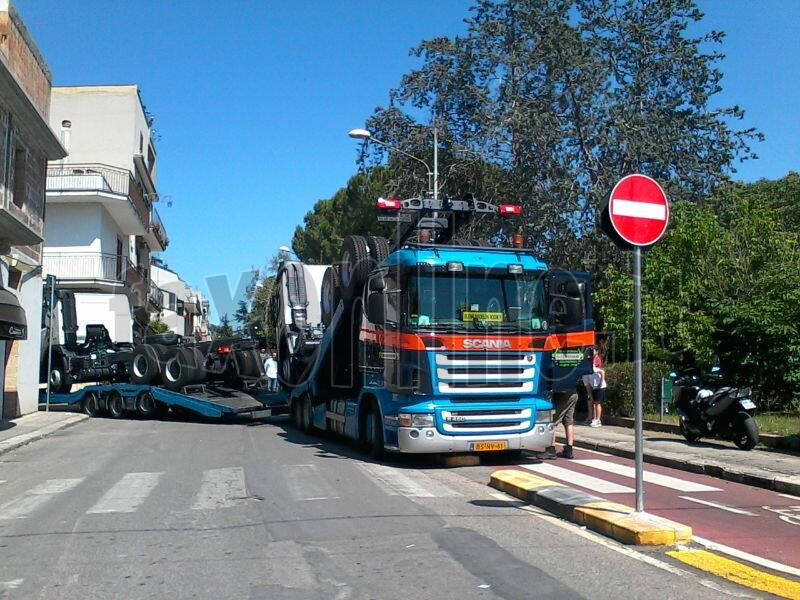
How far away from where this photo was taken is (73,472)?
11367 mm

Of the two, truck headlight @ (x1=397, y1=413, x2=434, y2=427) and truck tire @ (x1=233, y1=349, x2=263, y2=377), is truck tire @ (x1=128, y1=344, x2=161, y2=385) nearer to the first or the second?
truck tire @ (x1=233, y1=349, x2=263, y2=377)

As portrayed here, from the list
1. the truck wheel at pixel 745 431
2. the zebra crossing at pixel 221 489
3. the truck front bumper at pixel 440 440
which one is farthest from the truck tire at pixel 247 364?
the truck wheel at pixel 745 431

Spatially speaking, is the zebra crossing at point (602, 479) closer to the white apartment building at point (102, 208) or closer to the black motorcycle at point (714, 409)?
the black motorcycle at point (714, 409)

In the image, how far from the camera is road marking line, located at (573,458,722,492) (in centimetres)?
955

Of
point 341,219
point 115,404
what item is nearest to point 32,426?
point 115,404

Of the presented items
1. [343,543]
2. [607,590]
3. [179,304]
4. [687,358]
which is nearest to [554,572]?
[607,590]

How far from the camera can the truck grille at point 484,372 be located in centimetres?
1074

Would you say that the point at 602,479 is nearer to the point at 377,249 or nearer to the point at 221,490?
the point at 221,490

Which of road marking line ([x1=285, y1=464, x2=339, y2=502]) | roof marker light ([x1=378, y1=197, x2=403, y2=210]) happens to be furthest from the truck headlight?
roof marker light ([x1=378, y1=197, x2=403, y2=210])

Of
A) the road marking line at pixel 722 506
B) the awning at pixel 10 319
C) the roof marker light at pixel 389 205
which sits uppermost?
the roof marker light at pixel 389 205

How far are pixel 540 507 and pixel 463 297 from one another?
363 centimetres

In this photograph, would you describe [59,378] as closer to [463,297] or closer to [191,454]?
[191,454]

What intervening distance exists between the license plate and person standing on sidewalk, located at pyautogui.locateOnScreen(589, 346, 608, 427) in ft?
18.0

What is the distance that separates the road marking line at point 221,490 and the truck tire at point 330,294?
409 centimetres
